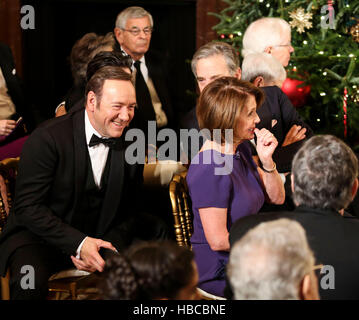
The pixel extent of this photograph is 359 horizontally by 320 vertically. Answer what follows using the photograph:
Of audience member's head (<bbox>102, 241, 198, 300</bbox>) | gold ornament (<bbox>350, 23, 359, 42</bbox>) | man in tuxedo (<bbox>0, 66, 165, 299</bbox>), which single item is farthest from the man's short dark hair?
gold ornament (<bbox>350, 23, 359, 42</bbox>)

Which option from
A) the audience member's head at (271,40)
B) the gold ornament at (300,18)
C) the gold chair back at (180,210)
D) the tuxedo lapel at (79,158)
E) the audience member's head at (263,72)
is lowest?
the gold chair back at (180,210)

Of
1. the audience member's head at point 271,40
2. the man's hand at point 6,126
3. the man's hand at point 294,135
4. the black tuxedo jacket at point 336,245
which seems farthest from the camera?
the audience member's head at point 271,40

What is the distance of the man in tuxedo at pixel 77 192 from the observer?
2539 millimetres

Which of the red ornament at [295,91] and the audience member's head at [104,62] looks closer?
the audience member's head at [104,62]

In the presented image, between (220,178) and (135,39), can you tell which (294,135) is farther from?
(135,39)

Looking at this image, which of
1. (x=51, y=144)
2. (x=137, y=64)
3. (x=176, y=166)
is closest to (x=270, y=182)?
(x=176, y=166)

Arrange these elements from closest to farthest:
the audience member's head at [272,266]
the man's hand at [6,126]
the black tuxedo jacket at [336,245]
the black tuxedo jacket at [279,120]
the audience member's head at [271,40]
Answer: the audience member's head at [272,266], the black tuxedo jacket at [336,245], the black tuxedo jacket at [279,120], the man's hand at [6,126], the audience member's head at [271,40]

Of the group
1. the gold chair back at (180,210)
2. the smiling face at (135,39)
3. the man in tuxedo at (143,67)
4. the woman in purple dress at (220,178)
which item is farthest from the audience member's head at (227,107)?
the smiling face at (135,39)

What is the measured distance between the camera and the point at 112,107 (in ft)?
8.66

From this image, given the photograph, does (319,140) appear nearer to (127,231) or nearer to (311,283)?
(311,283)

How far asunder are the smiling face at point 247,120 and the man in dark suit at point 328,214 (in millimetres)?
565

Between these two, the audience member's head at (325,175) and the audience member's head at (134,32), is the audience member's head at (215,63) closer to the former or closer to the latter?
the audience member's head at (134,32)

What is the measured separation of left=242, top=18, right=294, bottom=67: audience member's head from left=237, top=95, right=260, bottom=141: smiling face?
1.42 metres

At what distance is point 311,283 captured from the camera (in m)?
1.46
